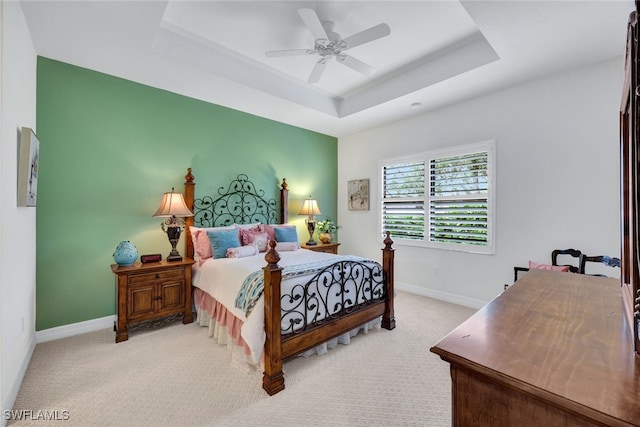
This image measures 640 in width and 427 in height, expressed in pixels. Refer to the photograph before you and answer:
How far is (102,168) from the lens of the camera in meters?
3.20

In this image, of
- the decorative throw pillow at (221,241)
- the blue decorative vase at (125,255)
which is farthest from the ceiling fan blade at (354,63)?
the blue decorative vase at (125,255)

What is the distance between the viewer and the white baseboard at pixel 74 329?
112 inches

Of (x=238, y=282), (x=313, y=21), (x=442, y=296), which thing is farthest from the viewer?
(x=442, y=296)

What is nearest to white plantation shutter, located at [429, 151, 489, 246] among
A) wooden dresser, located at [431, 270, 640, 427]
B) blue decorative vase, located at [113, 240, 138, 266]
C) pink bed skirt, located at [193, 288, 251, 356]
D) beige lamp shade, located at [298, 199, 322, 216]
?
beige lamp shade, located at [298, 199, 322, 216]

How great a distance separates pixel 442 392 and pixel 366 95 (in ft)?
12.3

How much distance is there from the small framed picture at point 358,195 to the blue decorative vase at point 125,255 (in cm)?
370

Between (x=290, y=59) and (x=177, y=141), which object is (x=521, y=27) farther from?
(x=177, y=141)

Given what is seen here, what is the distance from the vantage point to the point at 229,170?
4.23 m

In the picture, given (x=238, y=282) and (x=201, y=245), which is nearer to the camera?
(x=238, y=282)

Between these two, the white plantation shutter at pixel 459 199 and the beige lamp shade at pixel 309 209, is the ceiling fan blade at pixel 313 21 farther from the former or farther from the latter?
the beige lamp shade at pixel 309 209

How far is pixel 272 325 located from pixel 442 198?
3.20m

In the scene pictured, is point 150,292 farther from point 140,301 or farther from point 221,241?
point 221,241

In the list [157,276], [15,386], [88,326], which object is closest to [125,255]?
[157,276]

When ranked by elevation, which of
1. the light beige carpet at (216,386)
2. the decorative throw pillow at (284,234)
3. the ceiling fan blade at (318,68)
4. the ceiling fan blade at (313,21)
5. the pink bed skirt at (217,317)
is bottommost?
the light beige carpet at (216,386)
